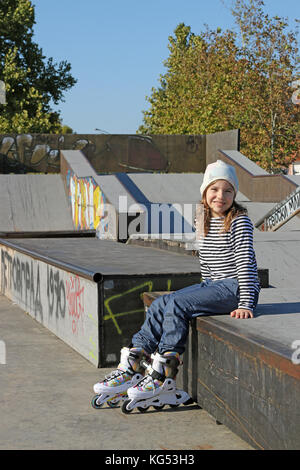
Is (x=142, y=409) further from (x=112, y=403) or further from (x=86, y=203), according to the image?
(x=86, y=203)

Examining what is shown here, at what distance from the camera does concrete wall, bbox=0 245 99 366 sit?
20.5 ft

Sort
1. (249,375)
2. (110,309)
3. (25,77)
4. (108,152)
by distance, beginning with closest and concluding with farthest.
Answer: (249,375)
(110,309)
(108,152)
(25,77)

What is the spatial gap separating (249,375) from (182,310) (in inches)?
33.8

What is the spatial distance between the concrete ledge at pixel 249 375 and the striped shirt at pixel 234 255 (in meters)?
0.23

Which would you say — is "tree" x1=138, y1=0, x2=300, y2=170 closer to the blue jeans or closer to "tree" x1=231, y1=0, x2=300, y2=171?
"tree" x1=231, y1=0, x2=300, y2=171

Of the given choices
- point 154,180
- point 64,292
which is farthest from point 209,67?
point 64,292

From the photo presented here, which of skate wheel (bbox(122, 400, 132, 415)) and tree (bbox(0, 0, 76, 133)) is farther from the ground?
tree (bbox(0, 0, 76, 133))

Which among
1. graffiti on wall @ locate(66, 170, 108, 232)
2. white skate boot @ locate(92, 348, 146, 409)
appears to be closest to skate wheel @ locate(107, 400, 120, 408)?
white skate boot @ locate(92, 348, 146, 409)

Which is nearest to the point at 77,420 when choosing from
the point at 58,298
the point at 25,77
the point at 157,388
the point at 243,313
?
the point at 157,388

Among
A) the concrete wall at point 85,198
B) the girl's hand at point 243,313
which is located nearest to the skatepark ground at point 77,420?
the girl's hand at point 243,313

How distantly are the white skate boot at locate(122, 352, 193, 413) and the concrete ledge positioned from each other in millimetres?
188

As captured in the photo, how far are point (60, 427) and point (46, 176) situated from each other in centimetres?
2328

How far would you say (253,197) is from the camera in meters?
26.1

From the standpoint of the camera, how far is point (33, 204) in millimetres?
25266
